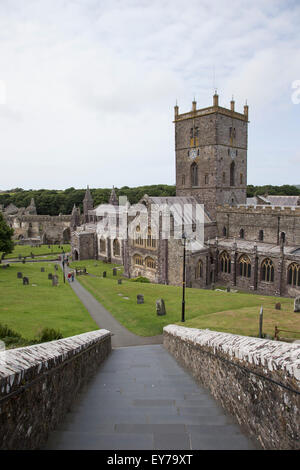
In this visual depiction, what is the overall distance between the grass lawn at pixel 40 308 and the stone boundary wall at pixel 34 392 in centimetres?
990

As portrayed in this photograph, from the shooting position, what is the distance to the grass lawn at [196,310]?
1792 centimetres

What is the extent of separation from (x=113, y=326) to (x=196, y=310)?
6101 mm

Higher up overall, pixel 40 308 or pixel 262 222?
pixel 262 222

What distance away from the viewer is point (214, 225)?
139ft

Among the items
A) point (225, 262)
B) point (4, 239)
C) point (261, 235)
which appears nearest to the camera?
point (261, 235)

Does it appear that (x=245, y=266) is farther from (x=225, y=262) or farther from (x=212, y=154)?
(x=212, y=154)

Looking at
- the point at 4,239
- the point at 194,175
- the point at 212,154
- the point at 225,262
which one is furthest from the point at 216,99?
the point at 4,239

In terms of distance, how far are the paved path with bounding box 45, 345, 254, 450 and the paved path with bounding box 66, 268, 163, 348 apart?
853 centimetres

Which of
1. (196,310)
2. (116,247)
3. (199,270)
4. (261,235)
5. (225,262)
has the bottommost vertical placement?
(196,310)

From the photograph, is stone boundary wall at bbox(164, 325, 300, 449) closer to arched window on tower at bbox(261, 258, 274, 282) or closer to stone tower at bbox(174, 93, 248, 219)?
arched window on tower at bbox(261, 258, 274, 282)

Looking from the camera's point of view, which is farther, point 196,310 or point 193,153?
point 193,153

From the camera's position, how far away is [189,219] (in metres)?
40.1

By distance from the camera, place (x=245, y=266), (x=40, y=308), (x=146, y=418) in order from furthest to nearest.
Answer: (x=245, y=266) < (x=40, y=308) < (x=146, y=418)
